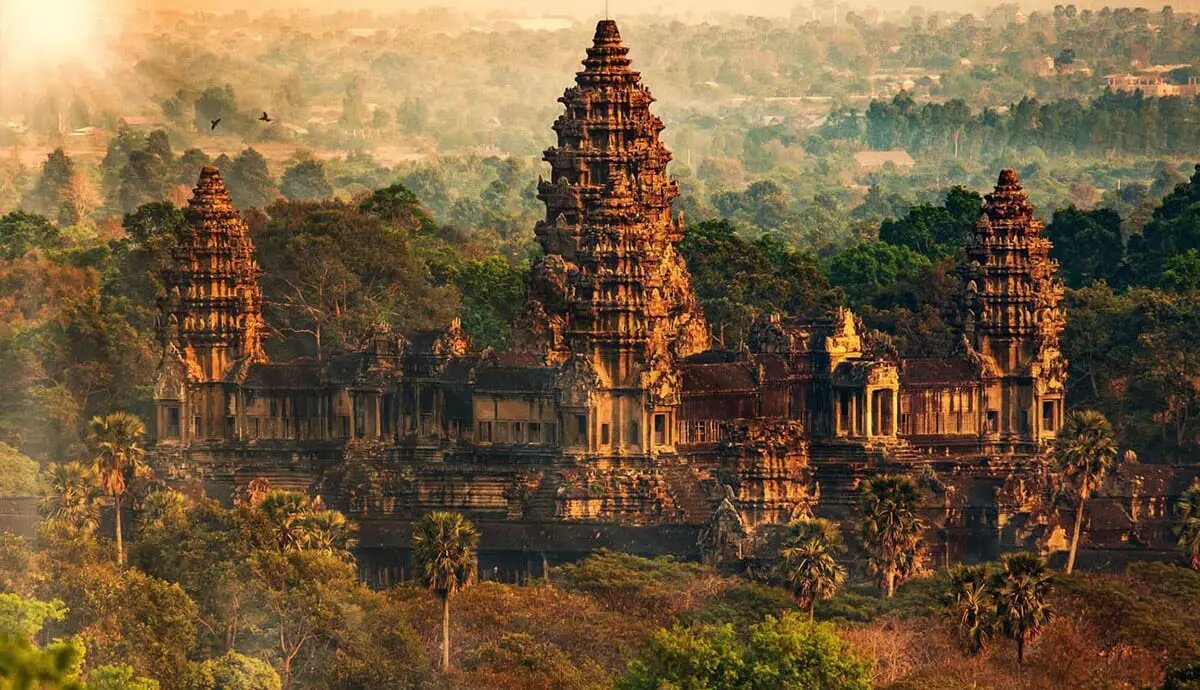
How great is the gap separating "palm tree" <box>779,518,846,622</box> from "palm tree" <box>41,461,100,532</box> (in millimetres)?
17720

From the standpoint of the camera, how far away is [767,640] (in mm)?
90375

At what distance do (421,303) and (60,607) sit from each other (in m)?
54.1

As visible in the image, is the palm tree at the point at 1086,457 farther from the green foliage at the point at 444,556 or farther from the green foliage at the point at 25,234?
the green foliage at the point at 25,234

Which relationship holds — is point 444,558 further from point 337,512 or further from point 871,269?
point 871,269

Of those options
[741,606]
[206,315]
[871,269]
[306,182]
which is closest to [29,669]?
[741,606]

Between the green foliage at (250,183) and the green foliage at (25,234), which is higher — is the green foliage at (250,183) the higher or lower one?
the higher one

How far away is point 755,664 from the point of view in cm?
8938

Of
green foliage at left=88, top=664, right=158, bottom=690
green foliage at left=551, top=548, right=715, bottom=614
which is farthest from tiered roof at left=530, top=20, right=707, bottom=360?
green foliage at left=88, top=664, right=158, bottom=690

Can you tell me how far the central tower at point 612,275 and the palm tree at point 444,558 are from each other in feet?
52.3

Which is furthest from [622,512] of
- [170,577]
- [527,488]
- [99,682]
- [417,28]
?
[417,28]

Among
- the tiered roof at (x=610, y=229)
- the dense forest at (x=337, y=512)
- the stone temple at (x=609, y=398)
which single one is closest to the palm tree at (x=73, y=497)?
the dense forest at (x=337, y=512)

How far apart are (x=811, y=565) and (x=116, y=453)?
22.1 m

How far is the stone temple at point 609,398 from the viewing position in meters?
113

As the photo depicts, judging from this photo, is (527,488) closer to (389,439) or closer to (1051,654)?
(389,439)
